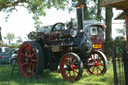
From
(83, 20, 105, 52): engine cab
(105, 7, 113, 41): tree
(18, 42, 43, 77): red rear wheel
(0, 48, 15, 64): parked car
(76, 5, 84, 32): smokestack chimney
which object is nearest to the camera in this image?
(76, 5, 84, 32): smokestack chimney

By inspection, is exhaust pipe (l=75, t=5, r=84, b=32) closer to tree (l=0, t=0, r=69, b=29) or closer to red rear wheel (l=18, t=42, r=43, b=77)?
red rear wheel (l=18, t=42, r=43, b=77)

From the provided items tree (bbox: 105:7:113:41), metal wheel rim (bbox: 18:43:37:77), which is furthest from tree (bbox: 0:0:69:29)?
metal wheel rim (bbox: 18:43:37:77)

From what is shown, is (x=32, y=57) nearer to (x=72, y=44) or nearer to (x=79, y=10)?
(x=72, y=44)

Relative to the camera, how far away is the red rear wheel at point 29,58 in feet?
27.0

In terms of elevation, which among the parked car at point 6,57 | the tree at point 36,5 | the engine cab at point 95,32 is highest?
the tree at point 36,5

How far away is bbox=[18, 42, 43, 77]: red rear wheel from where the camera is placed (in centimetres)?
822

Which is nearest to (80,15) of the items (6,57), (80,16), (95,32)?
(80,16)

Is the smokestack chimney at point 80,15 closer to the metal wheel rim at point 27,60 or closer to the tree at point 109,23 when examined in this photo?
the metal wheel rim at point 27,60

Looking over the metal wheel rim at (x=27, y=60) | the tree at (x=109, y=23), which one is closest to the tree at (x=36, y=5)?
the tree at (x=109, y=23)

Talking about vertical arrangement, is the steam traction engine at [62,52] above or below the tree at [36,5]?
below

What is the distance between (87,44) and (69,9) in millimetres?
19348

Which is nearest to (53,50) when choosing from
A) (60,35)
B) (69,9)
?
(60,35)

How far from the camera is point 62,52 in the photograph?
8.64 metres

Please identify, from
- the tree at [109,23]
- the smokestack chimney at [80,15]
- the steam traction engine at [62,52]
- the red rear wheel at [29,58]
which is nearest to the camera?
the steam traction engine at [62,52]
